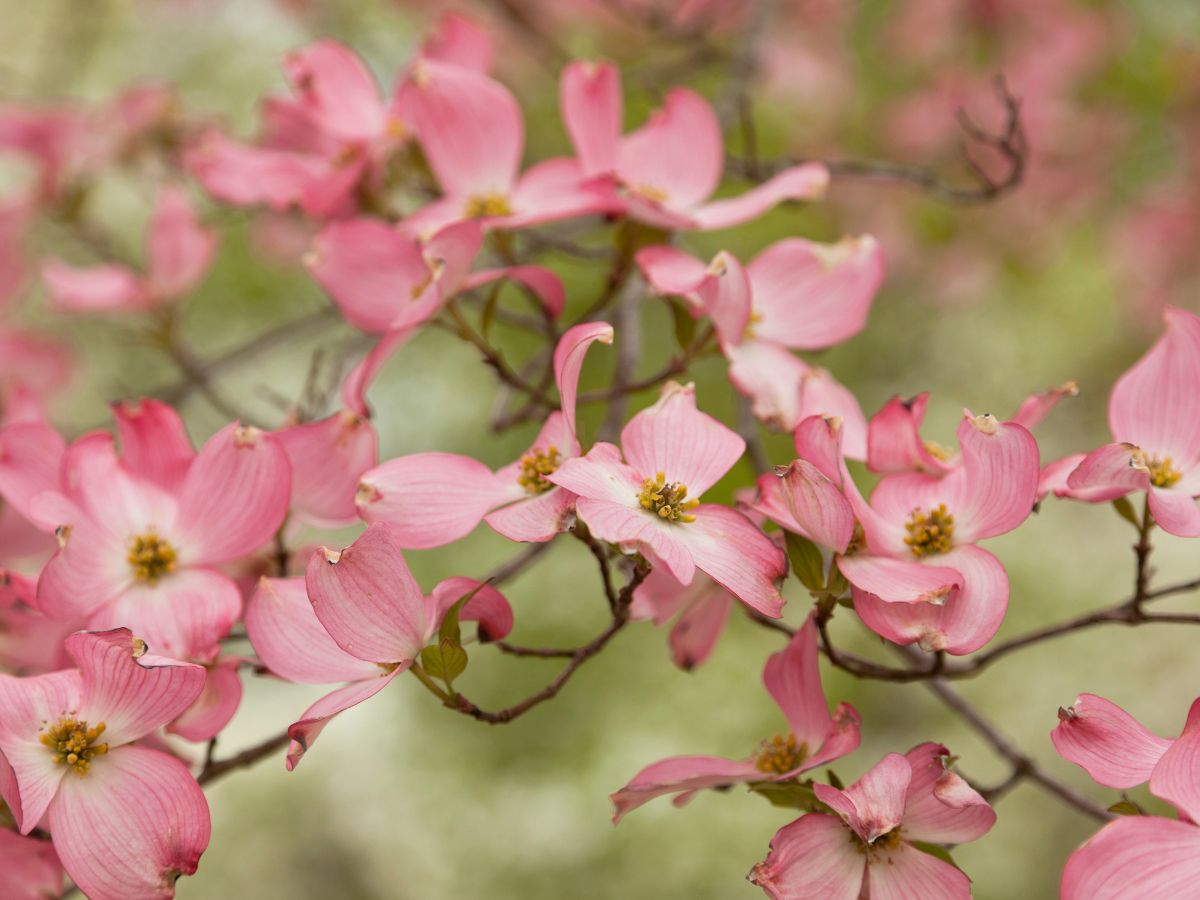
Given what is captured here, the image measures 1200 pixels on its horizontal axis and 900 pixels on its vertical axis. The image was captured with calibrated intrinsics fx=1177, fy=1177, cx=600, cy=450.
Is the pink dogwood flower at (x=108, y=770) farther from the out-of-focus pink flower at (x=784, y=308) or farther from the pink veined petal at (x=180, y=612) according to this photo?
the out-of-focus pink flower at (x=784, y=308)

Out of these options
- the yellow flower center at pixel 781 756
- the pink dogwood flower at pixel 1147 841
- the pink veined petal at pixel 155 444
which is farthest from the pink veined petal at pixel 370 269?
the pink dogwood flower at pixel 1147 841

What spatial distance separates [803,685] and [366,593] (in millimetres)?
212

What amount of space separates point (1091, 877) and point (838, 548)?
16 cm

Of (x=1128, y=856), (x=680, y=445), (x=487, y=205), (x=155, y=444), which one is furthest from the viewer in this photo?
(x=487, y=205)

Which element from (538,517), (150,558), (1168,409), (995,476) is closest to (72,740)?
(150,558)

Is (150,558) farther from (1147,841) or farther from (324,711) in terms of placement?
(1147,841)

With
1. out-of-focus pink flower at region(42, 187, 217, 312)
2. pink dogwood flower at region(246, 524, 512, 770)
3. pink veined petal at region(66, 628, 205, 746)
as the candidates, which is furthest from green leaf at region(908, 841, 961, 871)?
out-of-focus pink flower at region(42, 187, 217, 312)

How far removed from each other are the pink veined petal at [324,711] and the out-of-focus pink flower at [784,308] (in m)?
0.25

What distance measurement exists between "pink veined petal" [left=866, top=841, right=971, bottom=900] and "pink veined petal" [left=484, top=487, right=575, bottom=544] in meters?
0.20

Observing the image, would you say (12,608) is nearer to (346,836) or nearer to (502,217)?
(502,217)

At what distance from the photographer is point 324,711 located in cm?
49

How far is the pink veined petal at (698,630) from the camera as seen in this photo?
63 centimetres

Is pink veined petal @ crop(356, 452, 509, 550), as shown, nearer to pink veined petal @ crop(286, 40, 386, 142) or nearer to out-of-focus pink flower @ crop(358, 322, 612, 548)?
out-of-focus pink flower @ crop(358, 322, 612, 548)

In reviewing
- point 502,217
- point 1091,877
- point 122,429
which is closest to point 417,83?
point 502,217
